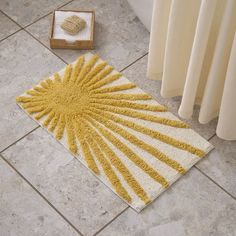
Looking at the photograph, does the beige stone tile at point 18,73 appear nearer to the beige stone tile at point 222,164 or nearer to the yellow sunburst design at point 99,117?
the yellow sunburst design at point 99,117

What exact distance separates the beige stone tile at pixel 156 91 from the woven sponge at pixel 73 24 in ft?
0.89

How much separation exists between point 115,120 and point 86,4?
68 cm

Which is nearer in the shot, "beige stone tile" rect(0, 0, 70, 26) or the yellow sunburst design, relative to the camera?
the yellow sunburst design

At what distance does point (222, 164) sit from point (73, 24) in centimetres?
83

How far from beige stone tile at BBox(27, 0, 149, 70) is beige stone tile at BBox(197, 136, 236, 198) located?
525 millimetres

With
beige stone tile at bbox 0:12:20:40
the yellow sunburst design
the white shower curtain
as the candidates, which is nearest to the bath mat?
the yellow sunburst design

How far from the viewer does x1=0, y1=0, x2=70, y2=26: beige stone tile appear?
2.28 meters

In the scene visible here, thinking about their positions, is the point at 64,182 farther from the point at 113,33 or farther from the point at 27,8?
the point at 27,8

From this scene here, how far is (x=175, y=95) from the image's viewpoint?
1.99m

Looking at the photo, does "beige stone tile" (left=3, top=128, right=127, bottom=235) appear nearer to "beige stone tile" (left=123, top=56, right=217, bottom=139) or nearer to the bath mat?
the bath mat

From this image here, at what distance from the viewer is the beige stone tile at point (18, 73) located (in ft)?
6.25

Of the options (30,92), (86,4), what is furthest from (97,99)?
(86,4)

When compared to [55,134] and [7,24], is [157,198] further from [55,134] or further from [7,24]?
[7,24]

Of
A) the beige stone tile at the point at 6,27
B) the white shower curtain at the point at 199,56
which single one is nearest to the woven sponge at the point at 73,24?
the beige stone tile at the point at 6,27
